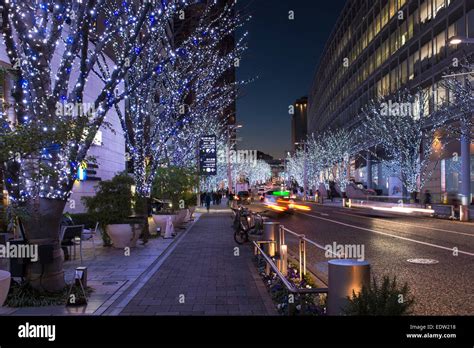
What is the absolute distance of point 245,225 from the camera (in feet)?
56.9

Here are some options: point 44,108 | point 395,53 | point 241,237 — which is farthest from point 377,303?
point 395,53

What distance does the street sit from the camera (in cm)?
852

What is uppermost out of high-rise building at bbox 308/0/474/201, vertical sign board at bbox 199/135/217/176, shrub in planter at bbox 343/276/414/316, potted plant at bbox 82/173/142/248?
high-rise building at bbox 308/0/474/201

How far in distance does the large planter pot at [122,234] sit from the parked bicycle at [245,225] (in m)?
3.55

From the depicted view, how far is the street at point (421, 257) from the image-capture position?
8516 millimetres

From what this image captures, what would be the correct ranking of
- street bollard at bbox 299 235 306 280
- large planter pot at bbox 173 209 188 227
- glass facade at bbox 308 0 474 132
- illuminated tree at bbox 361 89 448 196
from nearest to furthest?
street bollard at bbox 299 235 306 280
large planter pot at bbox 173 209 188 227
glass facade at bbox 308 0 474 132
illuminated tree at bbox 361 89 448 196

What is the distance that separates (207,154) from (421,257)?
1067 inches

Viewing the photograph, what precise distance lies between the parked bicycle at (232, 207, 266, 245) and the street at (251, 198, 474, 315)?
1.27 m

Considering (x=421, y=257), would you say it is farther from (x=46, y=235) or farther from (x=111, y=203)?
(x=46, y=235)

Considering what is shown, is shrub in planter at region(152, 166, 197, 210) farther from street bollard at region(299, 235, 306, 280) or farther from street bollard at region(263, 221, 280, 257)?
street bollard at region(299, 235, 306, 280)

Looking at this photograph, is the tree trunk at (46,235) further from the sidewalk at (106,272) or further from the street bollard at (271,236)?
the street bollard at (271,236)

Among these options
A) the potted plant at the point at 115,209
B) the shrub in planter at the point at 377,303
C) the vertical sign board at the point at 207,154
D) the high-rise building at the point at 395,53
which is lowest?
the shrub in planter at the point at 377,303

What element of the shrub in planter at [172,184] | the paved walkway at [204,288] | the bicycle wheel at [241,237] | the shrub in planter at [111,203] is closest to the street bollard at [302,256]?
the paved walkway at [204,288]

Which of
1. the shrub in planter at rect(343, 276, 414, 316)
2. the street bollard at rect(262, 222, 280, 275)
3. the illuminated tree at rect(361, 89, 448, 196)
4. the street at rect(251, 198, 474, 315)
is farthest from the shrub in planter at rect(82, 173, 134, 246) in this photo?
the illuminated tree at rect(361, 89, 448, 196)
